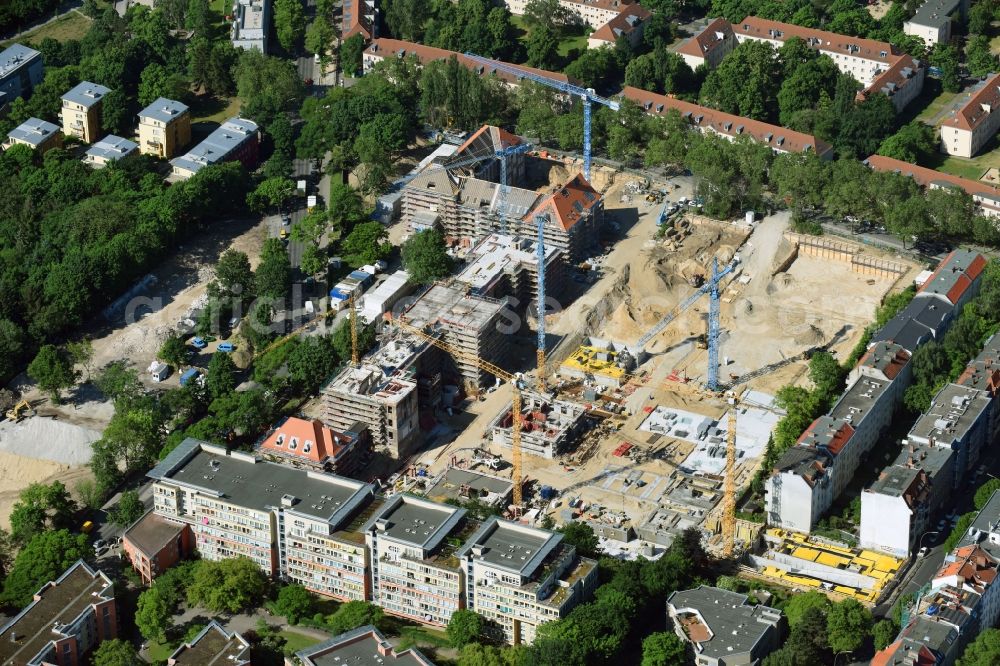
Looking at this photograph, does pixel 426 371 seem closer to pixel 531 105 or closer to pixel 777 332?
pixel 777 332

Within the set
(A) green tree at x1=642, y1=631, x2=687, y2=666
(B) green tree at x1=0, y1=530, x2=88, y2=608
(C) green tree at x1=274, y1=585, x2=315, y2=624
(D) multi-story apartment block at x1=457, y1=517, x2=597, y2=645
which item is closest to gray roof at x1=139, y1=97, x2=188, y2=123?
(B) green tree at x1=0, y1=530, x2=88, y2=608

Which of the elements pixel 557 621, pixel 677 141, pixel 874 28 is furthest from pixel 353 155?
pixel 557 621

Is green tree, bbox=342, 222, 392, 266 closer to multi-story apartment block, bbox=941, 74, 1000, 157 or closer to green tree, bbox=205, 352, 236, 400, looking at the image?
green tree, bbox=205, 352, 236, 400

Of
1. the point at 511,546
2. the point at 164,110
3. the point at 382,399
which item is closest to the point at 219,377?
the point at 382,399

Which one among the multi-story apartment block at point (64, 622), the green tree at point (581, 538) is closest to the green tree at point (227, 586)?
the multi-story apartment block at point (64, 622)

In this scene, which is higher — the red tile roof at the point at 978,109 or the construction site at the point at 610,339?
the red tile roof at the point at 978,109

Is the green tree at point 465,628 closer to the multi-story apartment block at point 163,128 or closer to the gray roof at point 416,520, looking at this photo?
the gray roof at point 416,520

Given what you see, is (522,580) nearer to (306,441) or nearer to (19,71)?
(306,441)
